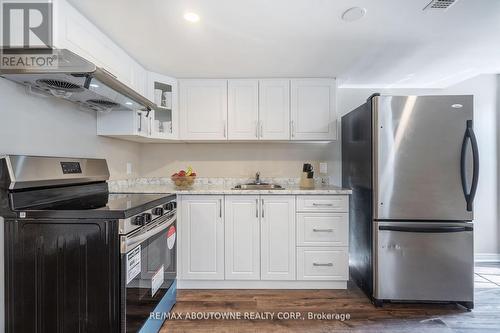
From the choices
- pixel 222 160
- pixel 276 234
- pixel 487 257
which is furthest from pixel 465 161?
pixel 222 160

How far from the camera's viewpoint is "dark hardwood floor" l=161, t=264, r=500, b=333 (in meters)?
1.79

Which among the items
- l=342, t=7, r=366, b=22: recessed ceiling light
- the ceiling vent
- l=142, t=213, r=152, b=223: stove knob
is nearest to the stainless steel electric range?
l=142, t=213, r=152, b=223: stove knob

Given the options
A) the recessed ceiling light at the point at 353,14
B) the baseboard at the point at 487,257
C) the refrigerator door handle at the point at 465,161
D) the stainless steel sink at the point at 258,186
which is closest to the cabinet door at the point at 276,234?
the stainless steel sink at the point at 258,186

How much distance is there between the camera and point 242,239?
2.34 meters

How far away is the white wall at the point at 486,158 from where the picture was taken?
9.61ft

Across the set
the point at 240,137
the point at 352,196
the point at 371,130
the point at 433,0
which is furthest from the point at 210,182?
the point at 433,0

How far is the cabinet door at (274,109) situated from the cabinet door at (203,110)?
41cm

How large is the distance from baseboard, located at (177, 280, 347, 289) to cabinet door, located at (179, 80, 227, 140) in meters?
1.46

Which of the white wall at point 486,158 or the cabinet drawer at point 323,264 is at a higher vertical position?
the white wall at point 486,158

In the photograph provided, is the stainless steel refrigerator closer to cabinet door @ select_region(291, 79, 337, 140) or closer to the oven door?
cabinet door @ select_region(291, 79, 337, 140)

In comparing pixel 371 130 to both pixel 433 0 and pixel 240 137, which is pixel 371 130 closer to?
pixel 433 0

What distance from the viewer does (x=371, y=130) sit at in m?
2.04

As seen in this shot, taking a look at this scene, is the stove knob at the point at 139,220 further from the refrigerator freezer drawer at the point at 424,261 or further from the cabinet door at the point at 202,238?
the refrigerator freezer drawer at the point at 424,261

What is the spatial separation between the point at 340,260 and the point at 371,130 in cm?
124
